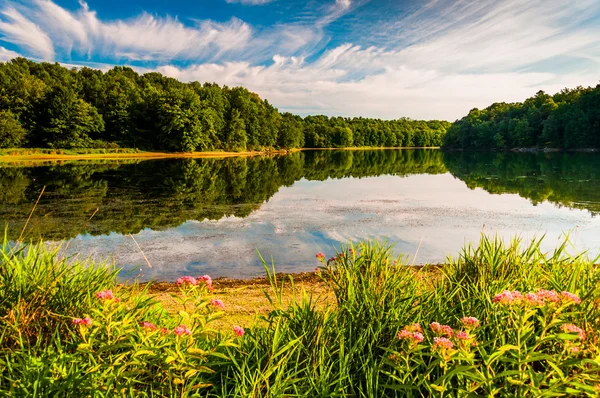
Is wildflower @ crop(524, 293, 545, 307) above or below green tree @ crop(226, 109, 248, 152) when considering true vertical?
below

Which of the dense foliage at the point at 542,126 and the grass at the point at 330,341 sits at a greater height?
the dense foliage at the point at 542,126

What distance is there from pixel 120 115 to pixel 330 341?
69251 millimetres

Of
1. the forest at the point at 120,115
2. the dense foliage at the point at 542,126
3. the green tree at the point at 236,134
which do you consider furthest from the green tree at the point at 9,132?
the dense foliage at the point at 542,126

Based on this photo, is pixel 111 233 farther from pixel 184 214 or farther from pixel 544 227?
pixel 544 227

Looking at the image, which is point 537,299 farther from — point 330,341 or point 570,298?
point 330,341

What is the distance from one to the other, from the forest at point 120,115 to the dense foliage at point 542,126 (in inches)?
1896

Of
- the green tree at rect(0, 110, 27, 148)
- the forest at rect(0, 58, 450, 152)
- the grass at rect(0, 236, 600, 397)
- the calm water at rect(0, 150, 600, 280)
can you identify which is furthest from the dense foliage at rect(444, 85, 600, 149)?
the green tree at rect(0, 110, 27, 148)

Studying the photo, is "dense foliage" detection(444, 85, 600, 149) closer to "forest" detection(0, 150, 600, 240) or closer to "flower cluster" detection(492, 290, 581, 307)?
"forest" detection(0, 150, 600, 240)

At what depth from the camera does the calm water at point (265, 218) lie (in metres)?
10.5

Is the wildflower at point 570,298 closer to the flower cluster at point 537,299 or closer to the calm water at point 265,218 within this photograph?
the flower cluster at point 537,299

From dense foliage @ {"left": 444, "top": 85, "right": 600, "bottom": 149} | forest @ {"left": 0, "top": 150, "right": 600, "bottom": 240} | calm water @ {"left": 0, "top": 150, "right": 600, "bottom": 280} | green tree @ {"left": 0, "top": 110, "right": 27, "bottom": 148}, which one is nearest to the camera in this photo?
calm water @ {"left": 0, "top": 150, "right": 600, "bottom": 280}

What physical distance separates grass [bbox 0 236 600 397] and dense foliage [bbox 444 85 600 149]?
3422 inches

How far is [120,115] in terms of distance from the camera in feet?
209

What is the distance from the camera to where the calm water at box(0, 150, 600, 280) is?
10469mm
